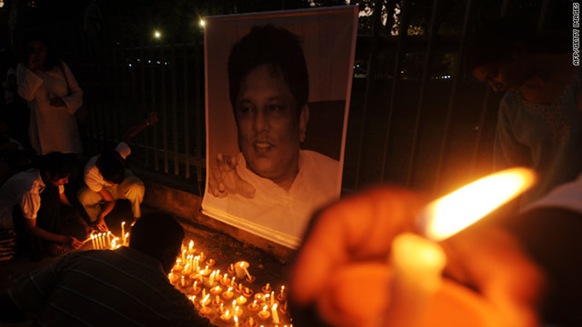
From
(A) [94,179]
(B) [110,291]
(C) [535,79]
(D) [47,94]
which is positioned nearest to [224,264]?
(A) [94,179]

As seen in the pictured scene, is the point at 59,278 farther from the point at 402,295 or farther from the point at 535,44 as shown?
the point at 535,44

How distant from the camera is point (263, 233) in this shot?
4750mm

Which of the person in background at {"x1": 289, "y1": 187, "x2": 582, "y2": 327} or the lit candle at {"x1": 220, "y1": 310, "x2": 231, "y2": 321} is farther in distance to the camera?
the lit candle at {"x1": 220, "y1": 310, "x2": 231, "y2": 321}

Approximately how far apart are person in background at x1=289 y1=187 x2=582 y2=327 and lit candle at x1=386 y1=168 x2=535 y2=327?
3 cm

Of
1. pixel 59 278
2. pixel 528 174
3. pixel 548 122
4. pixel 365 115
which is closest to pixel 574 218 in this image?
pixel 528 174

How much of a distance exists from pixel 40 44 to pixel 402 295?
6.78 metres

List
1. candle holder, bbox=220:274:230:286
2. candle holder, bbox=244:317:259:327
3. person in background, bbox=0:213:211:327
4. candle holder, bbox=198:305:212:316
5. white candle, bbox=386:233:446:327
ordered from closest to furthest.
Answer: white candle, bbox=386:233:446:327, person in background, bbox=0:213:211:327, candle holder, bbox=244:317:259:327, candle holder, bbox=198:305:212:316, candle holder, bbox=220:274:230:286

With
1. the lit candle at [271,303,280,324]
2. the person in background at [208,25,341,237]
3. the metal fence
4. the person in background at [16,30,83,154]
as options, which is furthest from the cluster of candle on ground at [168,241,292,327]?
the person in background at [16,30,83,154]

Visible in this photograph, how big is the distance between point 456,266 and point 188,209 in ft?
18.6

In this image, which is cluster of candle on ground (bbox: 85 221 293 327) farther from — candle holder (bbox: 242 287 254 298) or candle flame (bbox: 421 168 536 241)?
candle flame (bbox: 421 168 536 241)

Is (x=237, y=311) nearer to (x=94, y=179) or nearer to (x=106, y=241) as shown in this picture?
(x=106, y=241)

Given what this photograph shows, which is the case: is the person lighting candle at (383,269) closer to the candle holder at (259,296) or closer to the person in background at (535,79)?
the person in background at (535,79)

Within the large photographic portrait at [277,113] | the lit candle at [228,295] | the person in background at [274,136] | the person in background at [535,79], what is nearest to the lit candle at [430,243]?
the person in background at [535,79]

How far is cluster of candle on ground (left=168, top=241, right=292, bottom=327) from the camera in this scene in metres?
3.96
